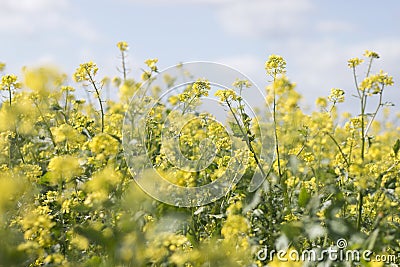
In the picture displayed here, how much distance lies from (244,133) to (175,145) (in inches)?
22.3

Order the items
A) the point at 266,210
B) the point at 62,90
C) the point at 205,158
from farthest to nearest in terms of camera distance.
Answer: the point at 62,90 → the point at 205,158 → the point at 266,210

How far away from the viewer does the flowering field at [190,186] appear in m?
2.61

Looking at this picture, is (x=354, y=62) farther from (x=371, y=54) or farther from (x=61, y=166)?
(x=61, y=166)

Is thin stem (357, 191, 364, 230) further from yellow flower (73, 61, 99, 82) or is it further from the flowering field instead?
yellow flower (73, 61, 99, 82)

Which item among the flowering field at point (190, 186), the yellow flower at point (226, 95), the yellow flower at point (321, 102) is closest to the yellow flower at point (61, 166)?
the flowering field at point (190, 186)

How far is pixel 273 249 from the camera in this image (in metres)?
3.07

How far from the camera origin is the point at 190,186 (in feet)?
10.9

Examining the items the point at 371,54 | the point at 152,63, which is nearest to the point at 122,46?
the point at 152,63

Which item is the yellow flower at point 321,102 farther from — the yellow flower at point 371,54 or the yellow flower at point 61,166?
the yellow flower at point 61,166

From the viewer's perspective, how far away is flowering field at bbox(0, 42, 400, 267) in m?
2.61

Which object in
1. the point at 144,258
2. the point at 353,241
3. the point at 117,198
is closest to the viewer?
the point at 144,258

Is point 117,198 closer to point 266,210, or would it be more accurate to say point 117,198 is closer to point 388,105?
point 266,210

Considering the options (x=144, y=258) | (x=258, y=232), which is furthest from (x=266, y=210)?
(x=144, y=258)

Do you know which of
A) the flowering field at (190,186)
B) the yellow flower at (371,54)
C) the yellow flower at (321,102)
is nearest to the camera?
the flowering field at (190,186)
